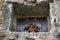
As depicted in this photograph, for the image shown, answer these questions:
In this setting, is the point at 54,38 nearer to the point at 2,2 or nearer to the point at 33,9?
the point at 33,9

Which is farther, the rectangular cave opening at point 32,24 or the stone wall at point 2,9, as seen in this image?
the rectangular cave opening at point 32,24

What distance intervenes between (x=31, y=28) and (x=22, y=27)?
0.44ft

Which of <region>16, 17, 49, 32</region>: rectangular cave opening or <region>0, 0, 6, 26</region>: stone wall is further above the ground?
<region>0, 0, 6, 26</region>: stone wall

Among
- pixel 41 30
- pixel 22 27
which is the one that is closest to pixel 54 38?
pixel 41 30

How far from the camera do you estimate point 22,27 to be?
259 centimetres

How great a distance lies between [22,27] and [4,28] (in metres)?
0.32

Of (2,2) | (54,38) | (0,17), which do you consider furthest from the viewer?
(2,2)

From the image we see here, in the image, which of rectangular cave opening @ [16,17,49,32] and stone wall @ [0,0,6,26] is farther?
rectangular cave opening @ [16,17,49,32]

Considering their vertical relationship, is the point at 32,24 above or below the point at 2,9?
below

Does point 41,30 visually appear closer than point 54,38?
No

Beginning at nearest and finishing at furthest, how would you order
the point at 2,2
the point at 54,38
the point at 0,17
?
the point at 54,38
the point at 0,17
the point at 2,2

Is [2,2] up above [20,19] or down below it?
above

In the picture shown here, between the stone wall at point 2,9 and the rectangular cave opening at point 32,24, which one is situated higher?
the stone wall at point 2,9

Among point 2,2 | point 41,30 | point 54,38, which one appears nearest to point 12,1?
point 2,2
